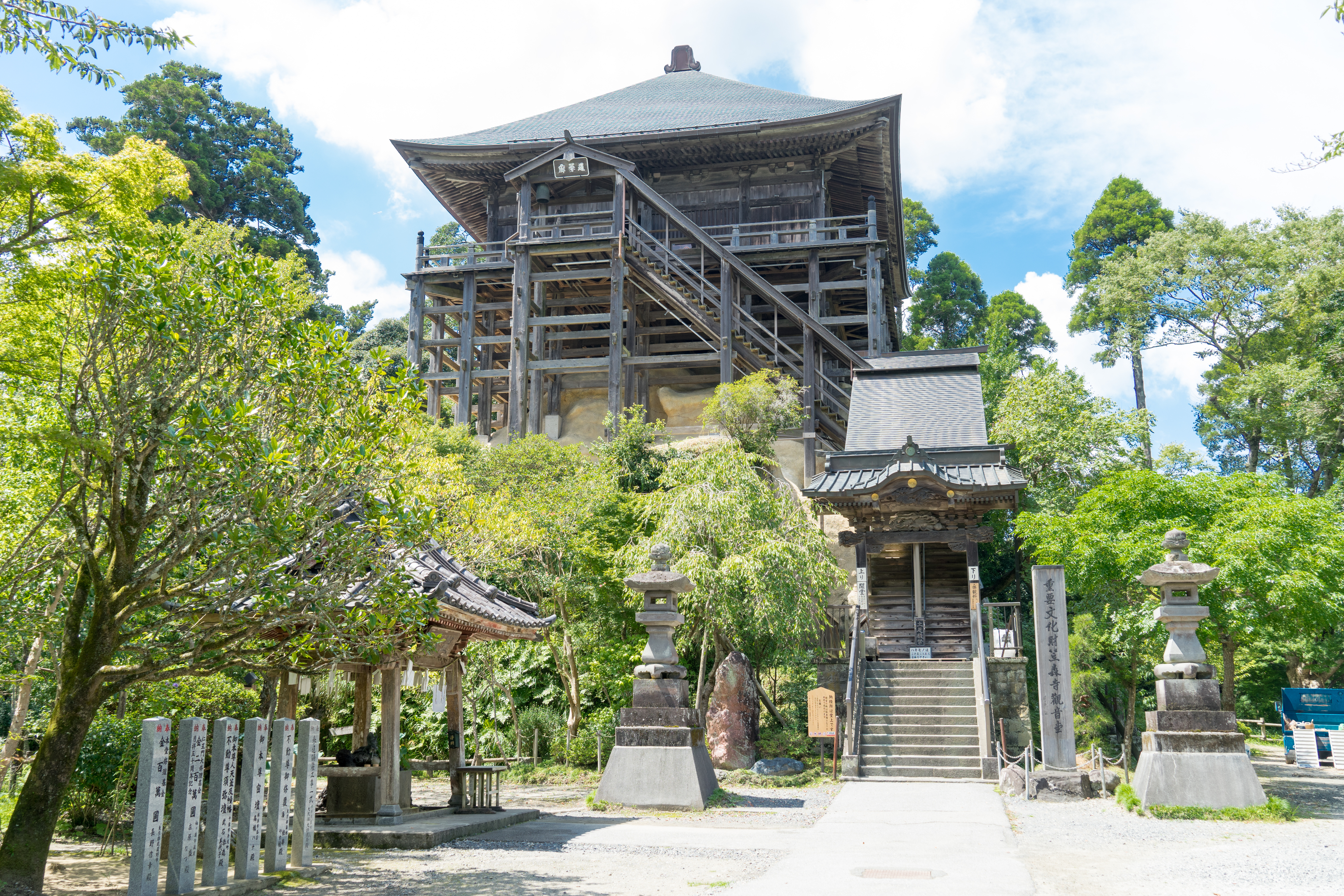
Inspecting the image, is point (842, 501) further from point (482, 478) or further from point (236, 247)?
point (236, 247)

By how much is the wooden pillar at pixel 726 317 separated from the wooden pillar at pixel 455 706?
12.4 m

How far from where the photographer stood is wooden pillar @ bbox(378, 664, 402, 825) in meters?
10.3

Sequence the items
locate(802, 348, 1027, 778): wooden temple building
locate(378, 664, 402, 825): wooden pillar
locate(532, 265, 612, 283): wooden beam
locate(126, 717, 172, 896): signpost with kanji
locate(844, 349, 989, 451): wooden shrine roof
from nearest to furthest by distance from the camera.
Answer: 1. locate(126, 717, 172, 896): signpost with kanji
2. locate(378, 664, 402, 825): wooden pillar
3. locate(802, 348, 1027, 778): wooden temple building
4. locate(844, 349, 989, 451): wooden shrine roof
5. locate(532, 265, 612, 283): wooden beam

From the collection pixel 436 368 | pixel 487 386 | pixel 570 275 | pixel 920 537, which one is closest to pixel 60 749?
pixel 920 537

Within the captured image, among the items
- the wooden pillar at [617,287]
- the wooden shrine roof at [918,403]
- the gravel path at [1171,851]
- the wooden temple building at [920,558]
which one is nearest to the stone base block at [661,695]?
the wooden temple building at [920,558]

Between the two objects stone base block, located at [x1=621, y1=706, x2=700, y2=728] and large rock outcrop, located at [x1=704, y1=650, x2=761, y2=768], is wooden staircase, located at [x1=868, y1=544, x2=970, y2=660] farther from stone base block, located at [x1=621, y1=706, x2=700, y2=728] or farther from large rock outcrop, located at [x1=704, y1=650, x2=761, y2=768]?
stone base block, located at [x1=621, y1=706, x2=700, y2=728]

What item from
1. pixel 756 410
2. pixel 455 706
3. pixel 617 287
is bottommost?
pixel 455 706

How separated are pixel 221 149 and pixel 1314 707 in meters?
38.0

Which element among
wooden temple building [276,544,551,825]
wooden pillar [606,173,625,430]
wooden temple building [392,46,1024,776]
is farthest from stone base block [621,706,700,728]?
wooden pillar [606,173,625,430]

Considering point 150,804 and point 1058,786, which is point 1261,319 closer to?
point 1058,786

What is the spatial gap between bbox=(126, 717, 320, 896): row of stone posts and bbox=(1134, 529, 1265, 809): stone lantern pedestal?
896 centimetres

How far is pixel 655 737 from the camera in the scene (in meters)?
11.8

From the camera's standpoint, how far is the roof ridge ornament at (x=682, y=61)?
36.5m

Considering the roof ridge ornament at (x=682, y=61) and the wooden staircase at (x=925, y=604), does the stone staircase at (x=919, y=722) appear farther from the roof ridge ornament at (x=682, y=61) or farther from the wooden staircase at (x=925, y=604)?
the roof ridge ornament at (x=682, y=61)
